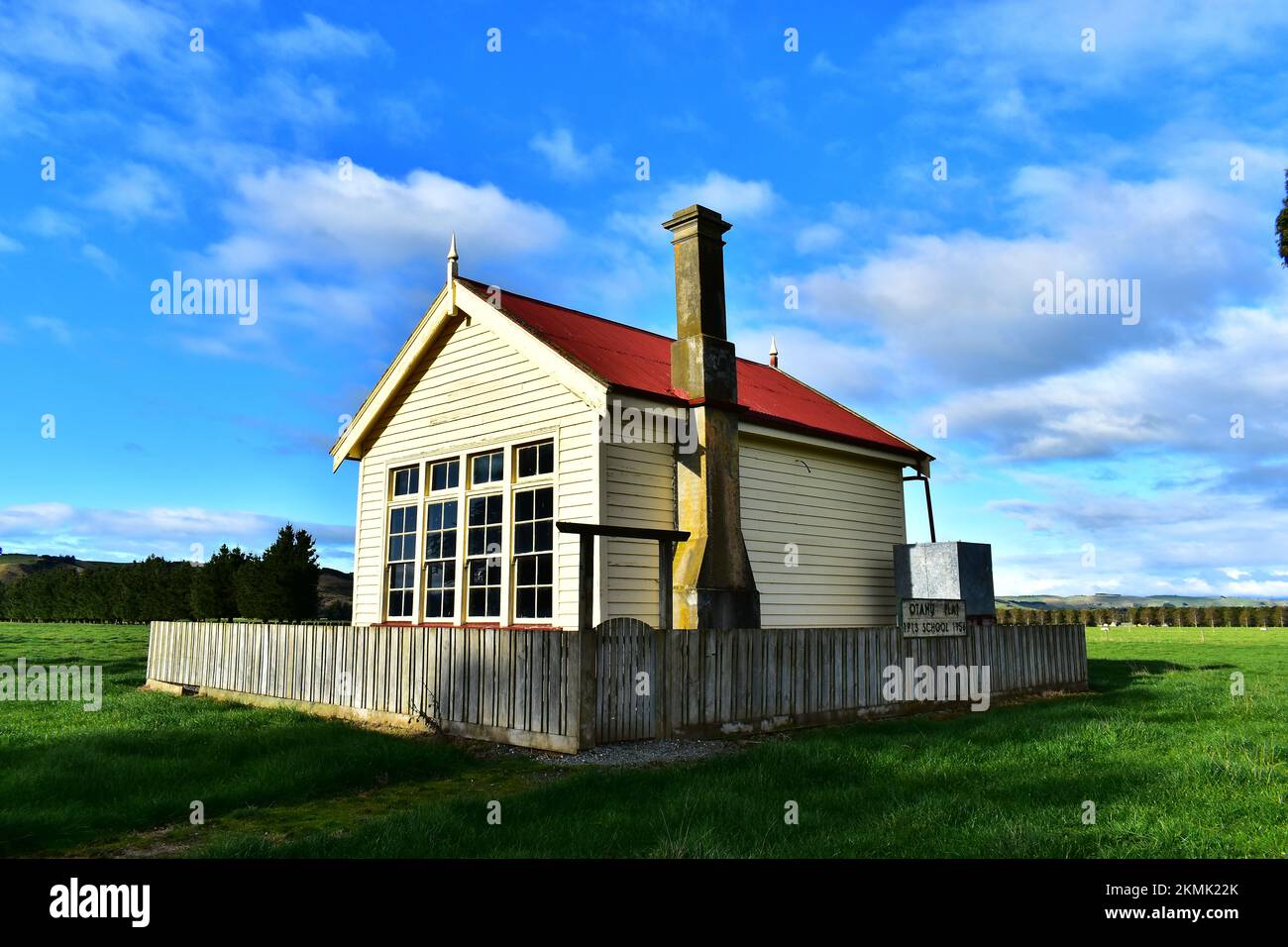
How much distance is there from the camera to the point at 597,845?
5430 millimetres

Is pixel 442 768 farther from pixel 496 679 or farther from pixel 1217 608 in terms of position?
pixel 1217 608

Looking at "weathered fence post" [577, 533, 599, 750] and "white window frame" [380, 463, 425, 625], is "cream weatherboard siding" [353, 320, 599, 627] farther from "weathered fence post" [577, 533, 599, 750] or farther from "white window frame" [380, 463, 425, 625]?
"weathered fence post" [577, 533, 599, 750]

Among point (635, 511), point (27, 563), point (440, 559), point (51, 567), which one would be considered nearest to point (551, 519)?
point (635, 511)

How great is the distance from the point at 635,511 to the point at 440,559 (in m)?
4.34

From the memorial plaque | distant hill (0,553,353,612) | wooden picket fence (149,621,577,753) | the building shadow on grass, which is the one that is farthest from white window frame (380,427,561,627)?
distant hill (0,553,353,612)

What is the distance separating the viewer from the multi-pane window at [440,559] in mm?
15391

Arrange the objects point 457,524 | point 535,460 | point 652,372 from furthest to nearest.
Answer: point 457,524, point 652,372, point 535,460

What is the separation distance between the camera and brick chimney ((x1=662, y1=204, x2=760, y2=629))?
12.5 m

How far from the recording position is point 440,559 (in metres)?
15.5

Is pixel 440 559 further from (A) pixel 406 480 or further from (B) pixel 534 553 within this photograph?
(B) pixel 534 553

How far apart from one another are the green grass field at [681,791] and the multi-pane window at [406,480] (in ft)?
18.6
